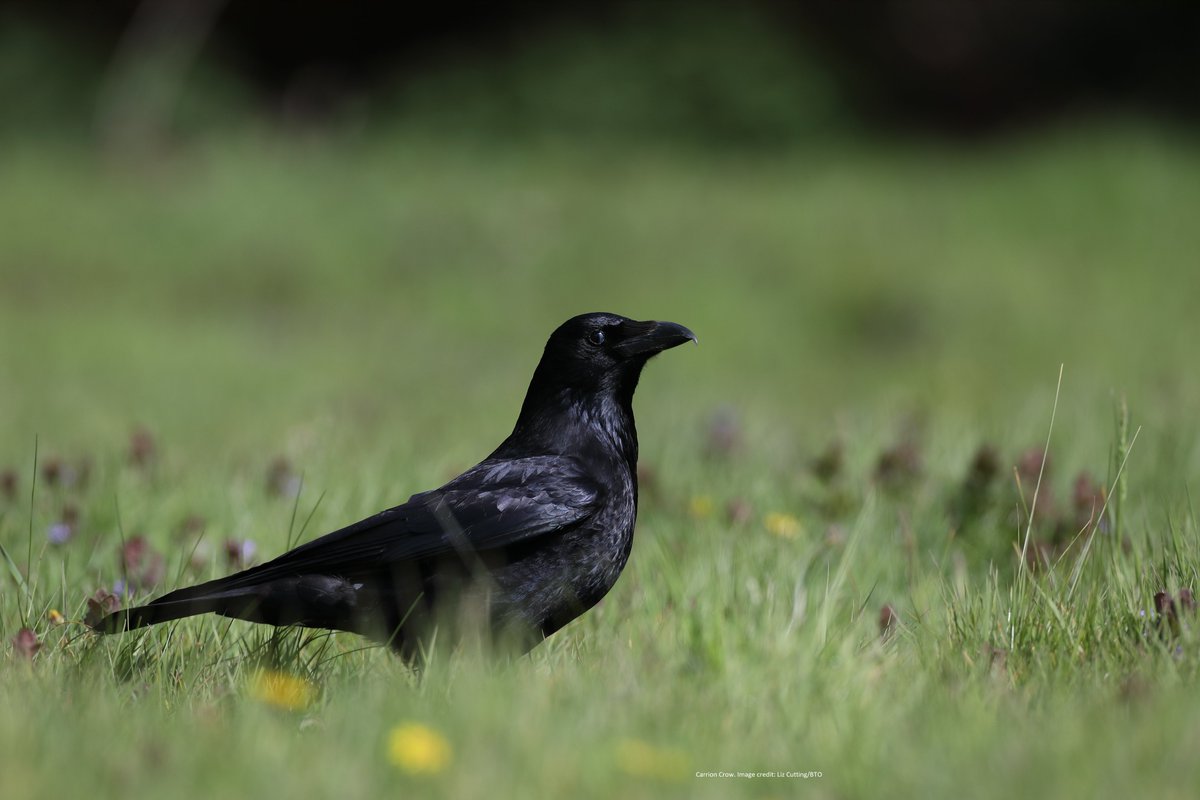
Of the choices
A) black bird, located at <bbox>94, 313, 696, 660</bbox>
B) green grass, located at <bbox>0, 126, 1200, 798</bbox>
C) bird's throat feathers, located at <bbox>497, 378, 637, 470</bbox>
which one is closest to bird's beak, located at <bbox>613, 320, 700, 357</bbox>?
bird's throat feathers, located at <bbox>497, 378, 637, 470</bbox>

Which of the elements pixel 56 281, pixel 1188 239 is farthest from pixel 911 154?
pixel 56 281

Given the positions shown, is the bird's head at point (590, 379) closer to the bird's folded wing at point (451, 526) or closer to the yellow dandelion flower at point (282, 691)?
the bird's folded wing at point (451, 526)

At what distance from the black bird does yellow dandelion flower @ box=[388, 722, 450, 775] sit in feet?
2.07

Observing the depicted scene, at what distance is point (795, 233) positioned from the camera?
1104 cm

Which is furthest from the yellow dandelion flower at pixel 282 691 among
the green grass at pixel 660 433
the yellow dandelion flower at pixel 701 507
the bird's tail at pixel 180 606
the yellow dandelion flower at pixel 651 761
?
the yellow dandelion flower at pixel 701 507

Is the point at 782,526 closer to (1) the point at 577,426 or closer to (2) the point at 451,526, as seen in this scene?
(1) the point at 577,426

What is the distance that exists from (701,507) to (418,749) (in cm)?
228

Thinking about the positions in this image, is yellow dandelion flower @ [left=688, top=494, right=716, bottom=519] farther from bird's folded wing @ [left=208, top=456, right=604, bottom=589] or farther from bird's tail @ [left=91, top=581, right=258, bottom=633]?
bird's tail @ [left=91, top=581, right=258, bottom=633]

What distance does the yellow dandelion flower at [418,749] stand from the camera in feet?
6.72

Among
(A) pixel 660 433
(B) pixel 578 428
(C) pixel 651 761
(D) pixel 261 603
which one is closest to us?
(C) pixel 651 761

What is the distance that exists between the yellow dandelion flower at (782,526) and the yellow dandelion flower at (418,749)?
189 cm

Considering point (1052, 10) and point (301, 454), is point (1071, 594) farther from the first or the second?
point (1052, 10)

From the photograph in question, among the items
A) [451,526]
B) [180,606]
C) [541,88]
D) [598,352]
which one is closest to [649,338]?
[598,352]

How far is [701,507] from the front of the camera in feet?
14.0
